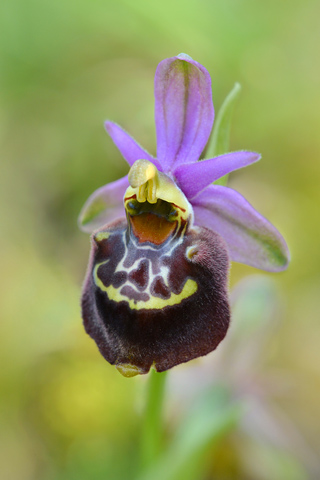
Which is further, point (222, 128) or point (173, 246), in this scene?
point (222, 128)

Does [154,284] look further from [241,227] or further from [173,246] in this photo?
[241,227]

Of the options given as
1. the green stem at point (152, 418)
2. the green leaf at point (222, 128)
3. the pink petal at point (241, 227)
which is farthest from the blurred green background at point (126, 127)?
the green leaf at point (222, 128)

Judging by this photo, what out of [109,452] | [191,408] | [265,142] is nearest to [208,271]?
[191,408]

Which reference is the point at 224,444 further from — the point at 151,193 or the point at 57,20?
the point at 57,20

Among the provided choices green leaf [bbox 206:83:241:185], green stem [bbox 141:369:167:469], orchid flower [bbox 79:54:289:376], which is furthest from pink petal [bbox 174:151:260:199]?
green stem [bbox 141:369:167:469]

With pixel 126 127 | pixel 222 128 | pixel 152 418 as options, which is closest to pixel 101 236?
pixel 222 128

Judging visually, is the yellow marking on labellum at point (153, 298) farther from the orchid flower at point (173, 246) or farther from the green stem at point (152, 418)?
the green stem at point (152, 418)

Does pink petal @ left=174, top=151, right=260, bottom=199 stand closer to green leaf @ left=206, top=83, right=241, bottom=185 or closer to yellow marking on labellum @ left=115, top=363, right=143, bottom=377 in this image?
green leaf @ left=206, top=83, right=241, bottom=185
